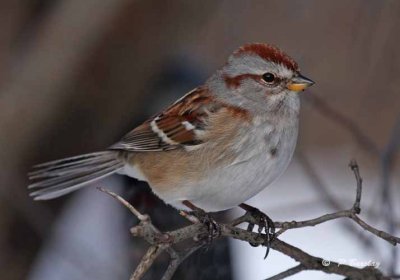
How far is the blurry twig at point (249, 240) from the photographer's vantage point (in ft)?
8.13

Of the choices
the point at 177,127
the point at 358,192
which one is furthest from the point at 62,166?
the point at 358,192

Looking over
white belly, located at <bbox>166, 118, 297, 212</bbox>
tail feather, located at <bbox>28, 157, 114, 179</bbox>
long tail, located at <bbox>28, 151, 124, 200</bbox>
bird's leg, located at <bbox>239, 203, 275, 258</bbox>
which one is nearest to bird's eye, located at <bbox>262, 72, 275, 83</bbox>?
white belly, located at <bbox>166, 118, 297, 212</bbox>

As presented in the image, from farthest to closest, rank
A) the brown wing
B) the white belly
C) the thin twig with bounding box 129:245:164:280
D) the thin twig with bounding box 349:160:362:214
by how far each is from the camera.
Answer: the brown wing < the white belly < the thin twig with bounding box 349:160:362:214 < the thin twig with bounding box 129:245:164:280

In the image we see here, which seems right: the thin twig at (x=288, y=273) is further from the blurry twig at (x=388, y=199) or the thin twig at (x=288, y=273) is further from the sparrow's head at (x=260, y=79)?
the sparrow's head at (x=260, y=79)

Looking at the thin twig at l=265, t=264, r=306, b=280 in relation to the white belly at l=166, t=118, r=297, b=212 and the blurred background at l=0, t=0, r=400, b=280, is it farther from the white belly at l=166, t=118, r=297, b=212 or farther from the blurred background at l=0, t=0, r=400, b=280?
the blurred background at l=0, t=0, r=400, b=280

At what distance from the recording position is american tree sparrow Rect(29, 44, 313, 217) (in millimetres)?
3307

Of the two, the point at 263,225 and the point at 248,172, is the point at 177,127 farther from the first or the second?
the point at 263,225

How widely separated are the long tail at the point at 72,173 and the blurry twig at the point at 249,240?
99cm

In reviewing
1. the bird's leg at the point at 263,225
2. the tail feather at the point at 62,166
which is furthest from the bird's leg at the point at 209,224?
the tail feather at the point at 62,166

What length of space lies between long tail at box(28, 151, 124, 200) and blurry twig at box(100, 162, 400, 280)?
0.99 meters

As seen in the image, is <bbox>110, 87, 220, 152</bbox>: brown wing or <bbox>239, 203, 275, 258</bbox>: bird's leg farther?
<bbox>110, 87, 220, 152</bbox>: brown wing

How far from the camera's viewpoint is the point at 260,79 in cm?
348

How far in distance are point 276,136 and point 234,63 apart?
38 cm

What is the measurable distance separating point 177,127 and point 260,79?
0.41 m
